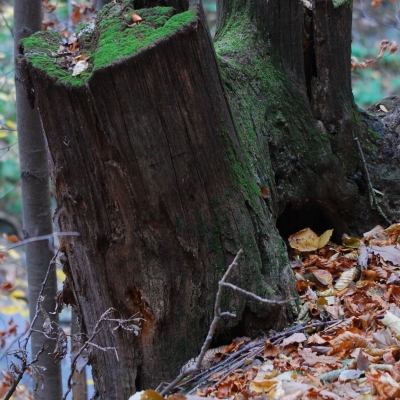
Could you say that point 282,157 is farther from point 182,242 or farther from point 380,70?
point 380,70

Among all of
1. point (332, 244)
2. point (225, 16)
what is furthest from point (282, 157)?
point (225, 16)

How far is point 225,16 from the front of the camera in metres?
4.40

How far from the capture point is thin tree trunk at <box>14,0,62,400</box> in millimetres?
4035

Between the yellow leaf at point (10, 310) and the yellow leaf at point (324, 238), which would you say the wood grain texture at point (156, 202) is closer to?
the yellow leaf at point (324, 238)

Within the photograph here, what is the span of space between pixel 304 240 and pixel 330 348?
1.51 m

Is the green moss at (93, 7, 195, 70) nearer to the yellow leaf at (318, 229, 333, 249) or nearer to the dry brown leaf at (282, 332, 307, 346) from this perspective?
the dry brown leaf at (282, 332, 307, 346)

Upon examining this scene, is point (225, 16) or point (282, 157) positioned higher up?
point (225, 16)

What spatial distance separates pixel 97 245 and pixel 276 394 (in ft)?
3.55

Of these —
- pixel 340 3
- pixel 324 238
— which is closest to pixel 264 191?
pixel 324 238

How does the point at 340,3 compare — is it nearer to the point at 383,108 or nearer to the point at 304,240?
the point at 383,108

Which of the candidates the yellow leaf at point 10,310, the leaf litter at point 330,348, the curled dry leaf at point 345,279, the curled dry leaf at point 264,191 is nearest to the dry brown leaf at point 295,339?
the leaf litter at point 330,348

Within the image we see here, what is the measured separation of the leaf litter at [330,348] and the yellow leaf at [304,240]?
0.26 m

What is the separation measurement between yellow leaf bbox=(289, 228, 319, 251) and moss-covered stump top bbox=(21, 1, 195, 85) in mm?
1841

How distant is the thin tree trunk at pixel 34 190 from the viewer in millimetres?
4035
